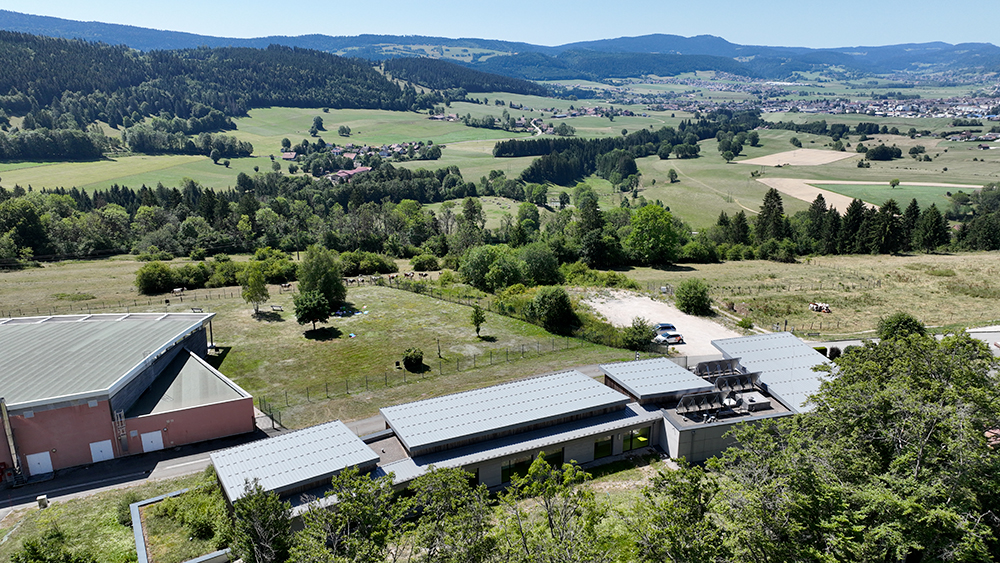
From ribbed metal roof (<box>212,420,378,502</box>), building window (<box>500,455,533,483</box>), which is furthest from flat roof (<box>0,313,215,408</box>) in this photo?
building window (<box>500,455,533,483</box>)

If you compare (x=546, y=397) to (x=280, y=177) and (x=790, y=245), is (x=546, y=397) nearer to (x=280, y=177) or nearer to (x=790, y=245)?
(x=790, y=245)

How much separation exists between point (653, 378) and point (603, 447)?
23.8ft

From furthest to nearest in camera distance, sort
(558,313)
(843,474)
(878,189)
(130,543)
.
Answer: (878,189) → (558,313) → (130,543) → (843,474)

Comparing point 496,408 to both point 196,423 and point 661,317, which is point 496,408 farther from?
point 661,317

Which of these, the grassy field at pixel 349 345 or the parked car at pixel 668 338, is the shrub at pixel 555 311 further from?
the parked car at pixel 668 338

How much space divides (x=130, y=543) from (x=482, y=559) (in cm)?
2025

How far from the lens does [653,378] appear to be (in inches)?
1645

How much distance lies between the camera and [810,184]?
167 meters

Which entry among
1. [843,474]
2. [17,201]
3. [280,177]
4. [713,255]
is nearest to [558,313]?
[843,474]

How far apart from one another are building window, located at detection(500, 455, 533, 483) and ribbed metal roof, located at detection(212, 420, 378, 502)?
7.99m

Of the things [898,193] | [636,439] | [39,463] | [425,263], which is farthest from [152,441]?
[898,193]

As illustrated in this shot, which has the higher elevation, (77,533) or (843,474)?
(843,474)

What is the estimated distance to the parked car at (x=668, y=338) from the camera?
58469mm

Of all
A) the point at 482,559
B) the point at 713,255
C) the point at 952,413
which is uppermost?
the point at 952,413
